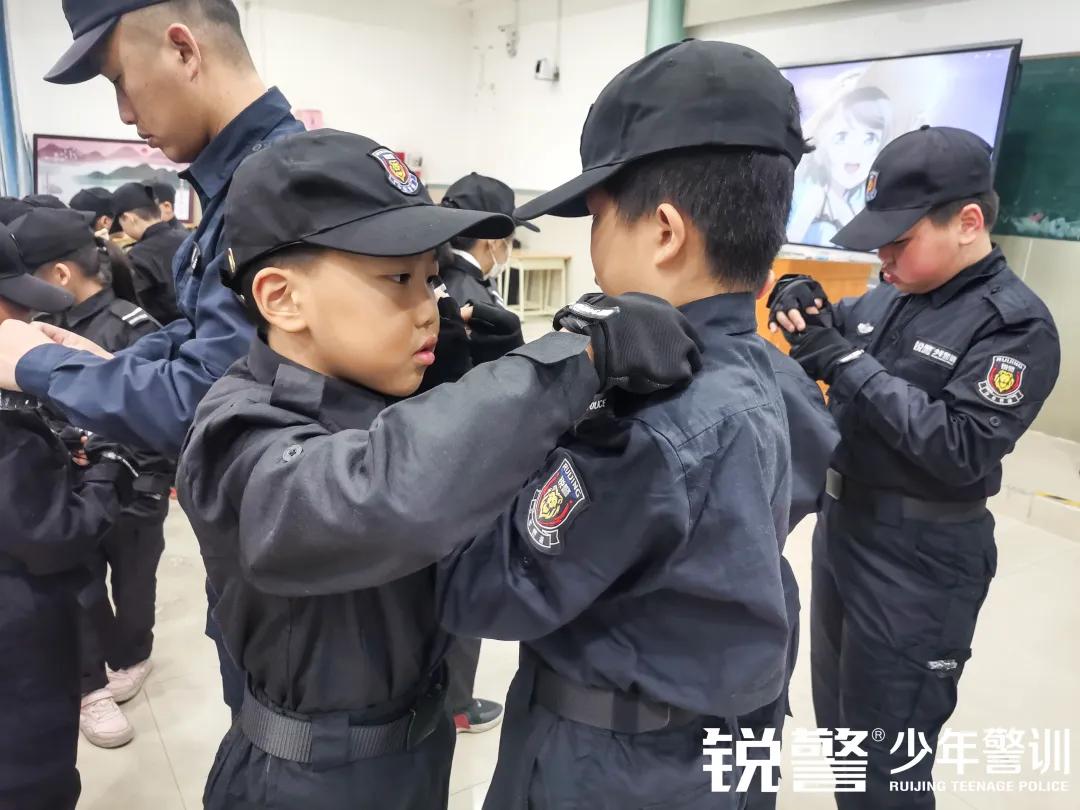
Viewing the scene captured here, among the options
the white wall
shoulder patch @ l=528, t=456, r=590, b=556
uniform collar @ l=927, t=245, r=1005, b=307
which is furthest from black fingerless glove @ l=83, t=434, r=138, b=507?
the white wall

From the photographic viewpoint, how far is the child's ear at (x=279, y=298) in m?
0.80

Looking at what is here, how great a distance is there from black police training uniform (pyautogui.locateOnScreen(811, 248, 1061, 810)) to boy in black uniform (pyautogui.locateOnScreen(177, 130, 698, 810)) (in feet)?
3.20

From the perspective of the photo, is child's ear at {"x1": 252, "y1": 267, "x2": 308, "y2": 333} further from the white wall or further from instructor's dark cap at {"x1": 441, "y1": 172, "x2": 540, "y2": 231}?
the white wall

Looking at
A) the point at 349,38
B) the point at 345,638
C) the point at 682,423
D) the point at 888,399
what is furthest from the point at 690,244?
the point at 349,38

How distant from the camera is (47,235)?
2.13 m

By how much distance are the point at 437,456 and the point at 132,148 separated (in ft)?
24.2

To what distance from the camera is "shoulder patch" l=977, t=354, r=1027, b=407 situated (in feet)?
4.81

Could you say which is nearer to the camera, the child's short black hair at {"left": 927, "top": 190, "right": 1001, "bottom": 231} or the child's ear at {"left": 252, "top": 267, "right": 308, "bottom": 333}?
the child's ear at {"left": 252, "top": 267, "right": 308, "bottom": 333}

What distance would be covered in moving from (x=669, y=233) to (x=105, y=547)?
2234mm

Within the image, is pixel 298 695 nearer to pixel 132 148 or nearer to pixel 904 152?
pixel 904 152

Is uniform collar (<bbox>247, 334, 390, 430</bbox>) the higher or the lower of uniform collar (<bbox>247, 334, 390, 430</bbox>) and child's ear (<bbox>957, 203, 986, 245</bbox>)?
the lower

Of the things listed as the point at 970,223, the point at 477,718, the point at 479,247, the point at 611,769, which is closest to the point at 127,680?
the point at 477,718

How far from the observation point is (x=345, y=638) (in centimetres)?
86

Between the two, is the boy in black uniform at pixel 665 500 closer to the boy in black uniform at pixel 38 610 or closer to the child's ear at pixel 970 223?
the child's ear at pixel 970 223
